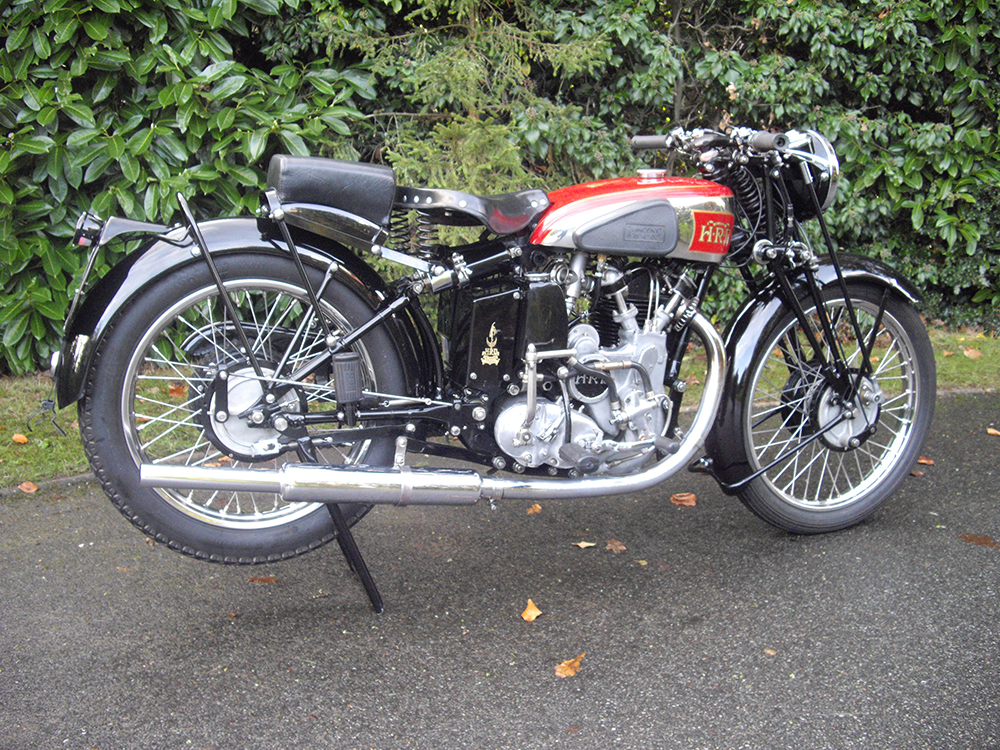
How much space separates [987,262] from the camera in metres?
5.90

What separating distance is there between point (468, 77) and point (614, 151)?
1.15m

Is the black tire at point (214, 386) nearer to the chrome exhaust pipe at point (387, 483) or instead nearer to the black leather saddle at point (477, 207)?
the chrome exhaust pipe at point (387, 483)

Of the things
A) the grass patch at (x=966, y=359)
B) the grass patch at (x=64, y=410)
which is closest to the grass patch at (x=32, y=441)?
the grass patch at (x=64, y=410)

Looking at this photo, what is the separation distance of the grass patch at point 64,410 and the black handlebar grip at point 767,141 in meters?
2.04

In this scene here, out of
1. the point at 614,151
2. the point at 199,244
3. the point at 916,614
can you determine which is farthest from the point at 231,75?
the point at 916,614

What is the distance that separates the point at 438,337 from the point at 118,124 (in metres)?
2.72

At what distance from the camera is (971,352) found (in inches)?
221

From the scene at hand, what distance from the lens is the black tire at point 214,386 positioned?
2.38m

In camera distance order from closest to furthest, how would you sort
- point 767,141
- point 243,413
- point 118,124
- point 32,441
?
point 243,413
point 767,141
point 32,441
point 118,124

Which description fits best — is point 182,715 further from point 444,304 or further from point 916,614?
point 916,614

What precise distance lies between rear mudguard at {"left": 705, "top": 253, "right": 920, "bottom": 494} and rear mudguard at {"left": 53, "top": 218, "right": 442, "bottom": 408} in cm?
105

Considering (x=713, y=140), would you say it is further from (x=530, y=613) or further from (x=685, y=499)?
(x=530, y=613)

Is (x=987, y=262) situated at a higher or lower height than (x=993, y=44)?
lower

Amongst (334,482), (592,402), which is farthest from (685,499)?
(334,482)
